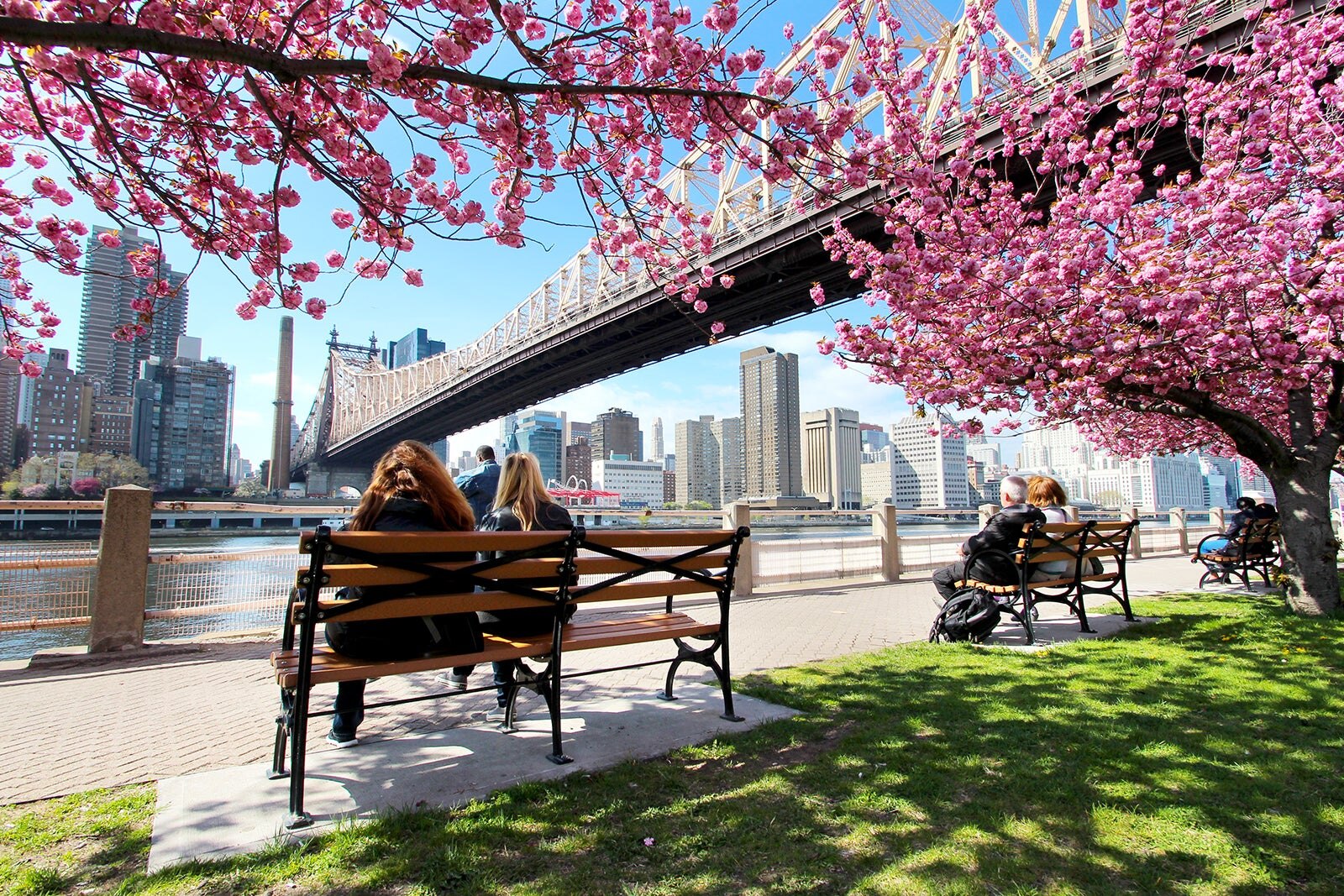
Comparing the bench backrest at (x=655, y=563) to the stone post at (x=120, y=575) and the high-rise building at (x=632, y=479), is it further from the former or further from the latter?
the high-rise building at (x=632, y=479)

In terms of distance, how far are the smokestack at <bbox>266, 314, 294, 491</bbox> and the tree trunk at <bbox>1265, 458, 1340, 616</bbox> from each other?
3952 inches

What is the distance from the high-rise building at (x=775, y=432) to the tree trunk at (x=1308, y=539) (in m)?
101

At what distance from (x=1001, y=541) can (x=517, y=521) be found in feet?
12.1

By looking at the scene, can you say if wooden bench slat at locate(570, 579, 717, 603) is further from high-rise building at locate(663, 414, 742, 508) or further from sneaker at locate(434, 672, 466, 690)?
high-rise building at locate(663, 414, 742, 508)

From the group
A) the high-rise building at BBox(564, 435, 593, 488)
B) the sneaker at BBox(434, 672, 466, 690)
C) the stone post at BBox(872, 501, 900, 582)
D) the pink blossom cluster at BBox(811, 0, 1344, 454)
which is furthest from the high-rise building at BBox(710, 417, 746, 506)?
→ the sneaker at BBox(434, 672, 466, 690)

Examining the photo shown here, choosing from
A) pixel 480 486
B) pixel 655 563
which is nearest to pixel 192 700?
pixel 480 486

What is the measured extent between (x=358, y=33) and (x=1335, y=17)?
27.2 ft

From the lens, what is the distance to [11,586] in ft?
17.4

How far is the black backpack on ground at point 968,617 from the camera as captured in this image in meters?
5.05

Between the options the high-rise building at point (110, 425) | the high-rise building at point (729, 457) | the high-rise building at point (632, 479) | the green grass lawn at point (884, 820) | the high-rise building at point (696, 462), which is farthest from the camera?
the high-rise building at point (696, 462)

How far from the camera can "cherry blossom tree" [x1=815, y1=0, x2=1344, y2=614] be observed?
558 centimetres

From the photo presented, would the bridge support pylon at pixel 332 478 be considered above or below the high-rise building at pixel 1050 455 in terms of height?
below

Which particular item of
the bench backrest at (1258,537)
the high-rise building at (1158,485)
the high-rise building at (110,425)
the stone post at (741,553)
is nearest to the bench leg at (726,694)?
the stone post at (741,553)

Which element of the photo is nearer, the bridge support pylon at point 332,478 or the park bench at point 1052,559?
the park bench at point 1052,559
